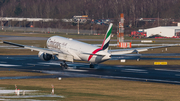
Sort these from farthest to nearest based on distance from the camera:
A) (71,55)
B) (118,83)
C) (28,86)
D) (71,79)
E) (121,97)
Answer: (71,55)
(71,79)
(118,83)
(28,86)
(121,97)

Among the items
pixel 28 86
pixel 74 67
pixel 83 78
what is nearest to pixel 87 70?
pixel 74 67

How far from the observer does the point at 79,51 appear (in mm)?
54688

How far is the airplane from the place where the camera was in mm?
51031

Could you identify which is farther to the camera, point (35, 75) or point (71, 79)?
point (35, 75)

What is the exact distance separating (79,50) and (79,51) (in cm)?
18

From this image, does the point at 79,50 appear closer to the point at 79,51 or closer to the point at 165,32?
the point at 79,51

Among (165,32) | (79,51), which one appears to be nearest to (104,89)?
(79,51)

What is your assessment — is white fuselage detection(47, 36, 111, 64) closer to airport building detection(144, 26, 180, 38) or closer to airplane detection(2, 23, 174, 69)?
airplane detection(2, 23, 174, 69)

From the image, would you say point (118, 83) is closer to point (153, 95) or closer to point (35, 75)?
point (153, 95)

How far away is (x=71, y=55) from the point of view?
56.5 metres

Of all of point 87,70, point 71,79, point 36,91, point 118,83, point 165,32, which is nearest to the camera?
point 36,91

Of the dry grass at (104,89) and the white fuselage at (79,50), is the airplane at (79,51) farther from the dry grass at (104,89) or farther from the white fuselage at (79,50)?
the dry grass at (104,89)

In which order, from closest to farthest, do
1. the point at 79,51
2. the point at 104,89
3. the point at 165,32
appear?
the point at 104,89
the point at 79,51
the point at 165,32

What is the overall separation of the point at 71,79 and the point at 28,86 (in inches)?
306
